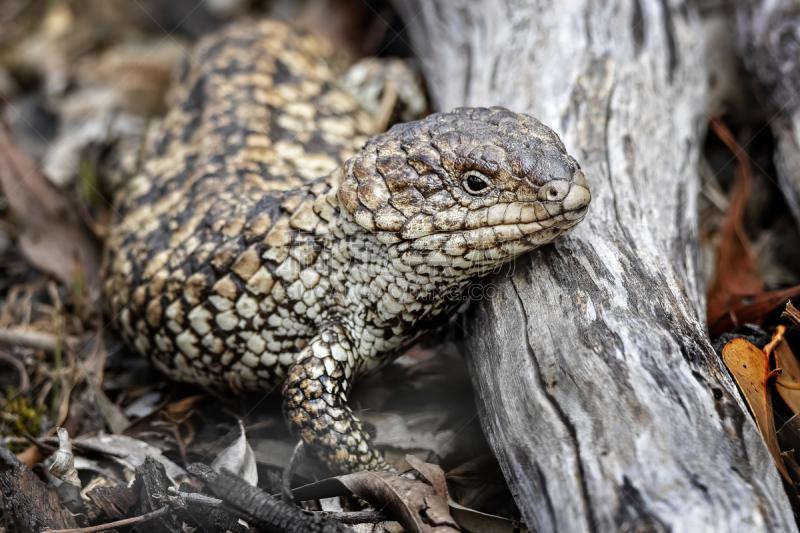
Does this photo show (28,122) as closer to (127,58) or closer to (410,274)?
(127,58)

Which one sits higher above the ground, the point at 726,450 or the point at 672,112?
the point at 672,112

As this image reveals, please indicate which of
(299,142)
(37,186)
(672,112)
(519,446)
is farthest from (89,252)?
(672,112)

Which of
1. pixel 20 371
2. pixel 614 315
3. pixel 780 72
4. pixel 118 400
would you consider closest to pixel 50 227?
pixel 20 371

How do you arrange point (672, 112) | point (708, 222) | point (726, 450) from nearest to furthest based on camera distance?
point (726, 450), point (672, 112), point (708, 222)

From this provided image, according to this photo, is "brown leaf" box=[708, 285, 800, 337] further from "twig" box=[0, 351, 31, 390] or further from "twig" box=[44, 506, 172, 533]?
"twig" box=[0, 351, 31, 390]

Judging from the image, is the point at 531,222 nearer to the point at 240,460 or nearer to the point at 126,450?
the point at 240,460

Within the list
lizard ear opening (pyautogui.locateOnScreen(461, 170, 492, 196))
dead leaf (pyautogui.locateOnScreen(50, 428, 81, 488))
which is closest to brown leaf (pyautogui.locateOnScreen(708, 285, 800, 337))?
lizard ear opening (pyautogui.locateOnScreen(461, 170, 492, 196))

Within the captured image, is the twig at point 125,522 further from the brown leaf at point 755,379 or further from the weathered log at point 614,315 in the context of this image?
the brown leaf at point 755,379

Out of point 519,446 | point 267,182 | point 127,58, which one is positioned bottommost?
point 519,446
